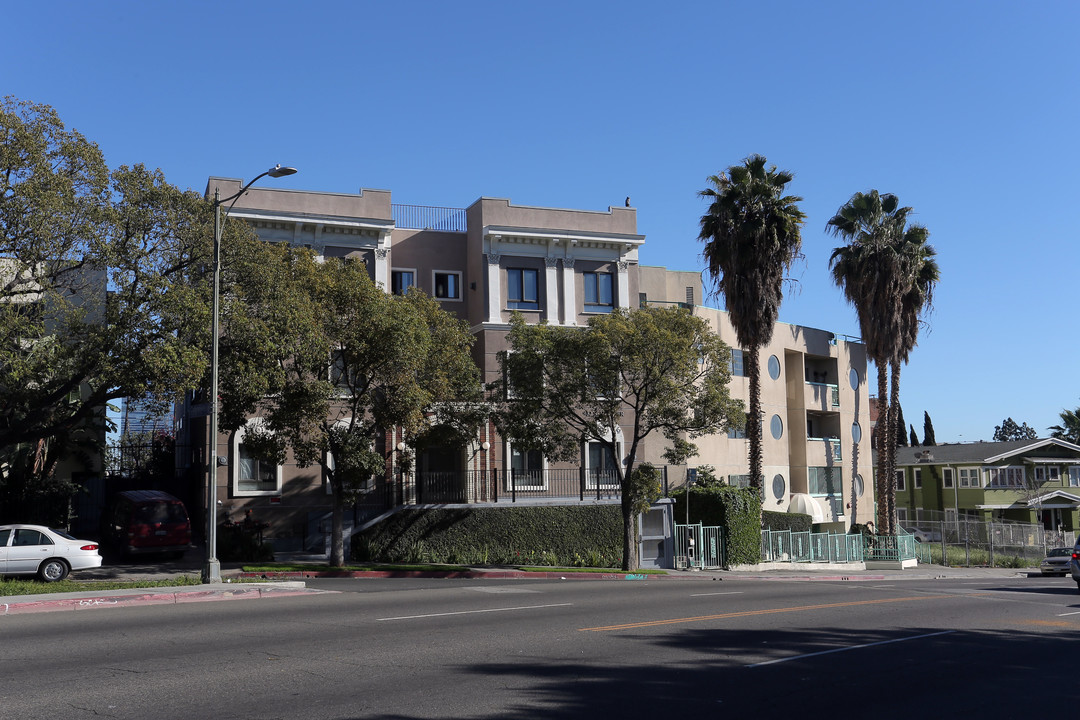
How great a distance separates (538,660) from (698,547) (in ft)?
74.7

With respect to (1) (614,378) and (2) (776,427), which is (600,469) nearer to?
(1) (614,378)

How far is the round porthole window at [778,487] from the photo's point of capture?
44.3 meters

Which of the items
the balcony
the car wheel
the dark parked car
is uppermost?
the balcony

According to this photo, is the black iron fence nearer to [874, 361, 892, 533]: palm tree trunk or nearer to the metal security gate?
the metal security gate

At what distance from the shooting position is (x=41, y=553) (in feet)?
71.1

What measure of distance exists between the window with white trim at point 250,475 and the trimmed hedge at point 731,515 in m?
13.9

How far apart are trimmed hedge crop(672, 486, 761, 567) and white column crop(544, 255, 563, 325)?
7992mm

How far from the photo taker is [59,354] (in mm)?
21203

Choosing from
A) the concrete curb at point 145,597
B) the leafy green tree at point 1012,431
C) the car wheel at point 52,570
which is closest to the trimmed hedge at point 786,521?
the concrete curb at point 145,597

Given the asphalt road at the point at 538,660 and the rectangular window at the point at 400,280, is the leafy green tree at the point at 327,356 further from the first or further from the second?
the rectangular window at the point at 400,280

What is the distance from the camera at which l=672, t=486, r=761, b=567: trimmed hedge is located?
33312mm

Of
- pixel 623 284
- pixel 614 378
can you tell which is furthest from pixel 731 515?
pixel 623 284

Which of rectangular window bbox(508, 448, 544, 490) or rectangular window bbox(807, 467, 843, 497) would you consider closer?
rectangular window bbox(508, 448, 544, 490)

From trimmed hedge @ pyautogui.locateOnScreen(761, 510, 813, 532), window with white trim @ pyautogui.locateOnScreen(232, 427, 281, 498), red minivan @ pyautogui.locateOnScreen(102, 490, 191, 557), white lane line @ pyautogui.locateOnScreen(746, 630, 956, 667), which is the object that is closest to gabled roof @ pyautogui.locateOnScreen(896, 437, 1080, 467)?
trimmed hedge @ pyautogui.locateOnScreen(761, 510, 813, 532)
